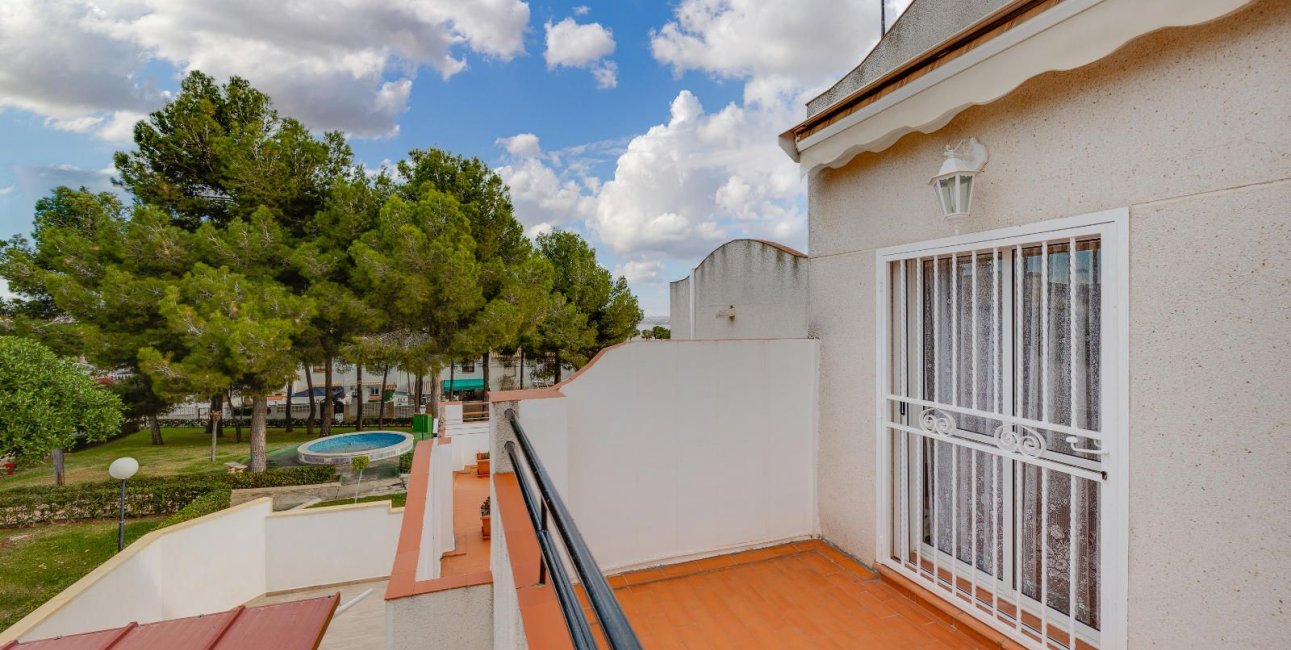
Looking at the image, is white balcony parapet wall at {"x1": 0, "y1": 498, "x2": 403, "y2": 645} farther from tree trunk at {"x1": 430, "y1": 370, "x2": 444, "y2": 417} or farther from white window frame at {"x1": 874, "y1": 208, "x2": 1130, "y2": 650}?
white window frame at {"x1": 874, "y1": 208, "x2": 1130, "y2": 650}

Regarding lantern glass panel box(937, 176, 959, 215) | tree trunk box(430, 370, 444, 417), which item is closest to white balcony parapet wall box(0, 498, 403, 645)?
tree trunk box(430, 370, 444, 417)

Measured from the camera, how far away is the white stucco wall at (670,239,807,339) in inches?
294

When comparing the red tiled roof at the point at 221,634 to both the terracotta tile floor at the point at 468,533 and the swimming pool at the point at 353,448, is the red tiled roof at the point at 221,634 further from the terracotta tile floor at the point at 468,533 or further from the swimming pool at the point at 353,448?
the swimming pool at the point at 353,448

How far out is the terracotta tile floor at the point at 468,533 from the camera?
5.84 metres

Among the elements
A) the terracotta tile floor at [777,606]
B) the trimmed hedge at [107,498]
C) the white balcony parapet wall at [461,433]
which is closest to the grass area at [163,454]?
the trimmed hedge at [107,498]

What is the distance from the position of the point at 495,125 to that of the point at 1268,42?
994 inches

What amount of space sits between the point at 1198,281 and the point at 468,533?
7.58 m

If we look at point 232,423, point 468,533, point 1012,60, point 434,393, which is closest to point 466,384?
point 232,423

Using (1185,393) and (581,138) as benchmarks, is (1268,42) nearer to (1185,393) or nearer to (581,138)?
(1185,393)

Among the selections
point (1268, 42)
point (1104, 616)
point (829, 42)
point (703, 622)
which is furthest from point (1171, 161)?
point (829, 42)

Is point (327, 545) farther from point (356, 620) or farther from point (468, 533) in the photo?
point (468, 533)

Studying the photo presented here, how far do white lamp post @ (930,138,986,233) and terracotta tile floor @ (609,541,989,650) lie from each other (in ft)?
8.72

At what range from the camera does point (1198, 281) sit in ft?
7.29

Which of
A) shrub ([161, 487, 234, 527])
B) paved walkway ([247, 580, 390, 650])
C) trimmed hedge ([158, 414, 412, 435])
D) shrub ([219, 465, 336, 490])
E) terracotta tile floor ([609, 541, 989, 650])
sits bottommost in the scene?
paved walkway ([247, 580, 390, 650])
